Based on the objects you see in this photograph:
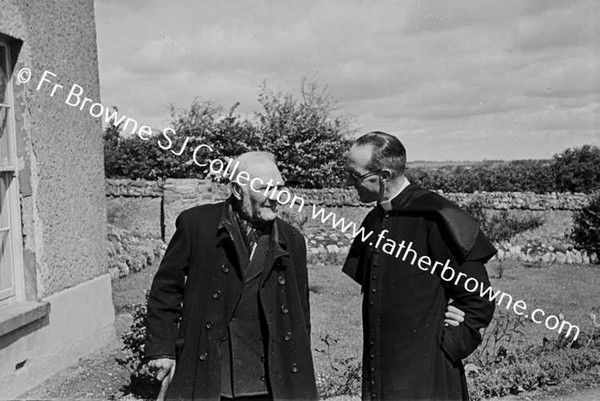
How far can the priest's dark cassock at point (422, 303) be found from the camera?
311 centimetres

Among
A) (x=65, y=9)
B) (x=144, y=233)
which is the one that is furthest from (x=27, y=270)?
(x=144, y=233)

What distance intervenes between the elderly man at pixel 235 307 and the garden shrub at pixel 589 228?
12.1 metres

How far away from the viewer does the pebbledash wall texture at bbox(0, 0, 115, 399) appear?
17.3ft

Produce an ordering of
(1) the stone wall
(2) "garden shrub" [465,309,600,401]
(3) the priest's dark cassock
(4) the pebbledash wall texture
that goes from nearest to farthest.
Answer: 1. (3) the priest's dark cassock
2. (4) the pebbledash wall texture
3. (2) "garden shrub" [465,309,600,401]
4. (1) the stone wall

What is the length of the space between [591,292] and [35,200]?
29.9 ft

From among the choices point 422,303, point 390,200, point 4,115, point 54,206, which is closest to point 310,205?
point 54,206

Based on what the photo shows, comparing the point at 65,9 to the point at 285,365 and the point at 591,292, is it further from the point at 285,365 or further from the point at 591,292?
the point at 591,292

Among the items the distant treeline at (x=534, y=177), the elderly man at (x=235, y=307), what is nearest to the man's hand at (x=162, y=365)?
the elderly man at (x=235, y=307)

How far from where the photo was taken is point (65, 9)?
6.14 metres

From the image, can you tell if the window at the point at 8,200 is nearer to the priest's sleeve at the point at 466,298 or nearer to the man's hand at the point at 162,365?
the man's hand at the point at 162,365

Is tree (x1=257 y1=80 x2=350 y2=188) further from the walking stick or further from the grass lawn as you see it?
the walking stick

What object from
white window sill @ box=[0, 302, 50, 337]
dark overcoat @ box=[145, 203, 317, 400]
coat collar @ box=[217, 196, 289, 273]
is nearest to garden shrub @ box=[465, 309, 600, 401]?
dark overcoat @ box=[145, 203, 317, 400]

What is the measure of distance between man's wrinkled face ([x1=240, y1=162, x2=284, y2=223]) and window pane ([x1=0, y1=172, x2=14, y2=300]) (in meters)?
2.97

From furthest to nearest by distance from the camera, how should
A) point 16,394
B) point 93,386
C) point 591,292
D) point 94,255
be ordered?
point 591,292 < point 94,255 < point 93,386 < point 16,394
